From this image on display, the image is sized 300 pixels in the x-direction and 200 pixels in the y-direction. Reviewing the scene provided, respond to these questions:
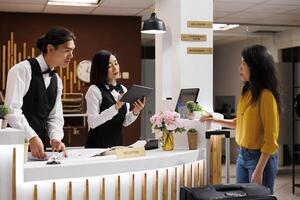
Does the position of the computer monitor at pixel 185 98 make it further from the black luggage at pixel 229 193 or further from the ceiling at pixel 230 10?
the ceiling at pixel 230 10

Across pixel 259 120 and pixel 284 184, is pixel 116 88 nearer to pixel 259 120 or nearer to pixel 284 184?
pixel 259 120

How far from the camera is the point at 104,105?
3707mm

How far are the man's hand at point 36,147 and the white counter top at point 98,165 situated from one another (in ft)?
0.23

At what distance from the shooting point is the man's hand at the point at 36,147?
9.05 ft

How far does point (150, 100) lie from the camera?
32.9ft

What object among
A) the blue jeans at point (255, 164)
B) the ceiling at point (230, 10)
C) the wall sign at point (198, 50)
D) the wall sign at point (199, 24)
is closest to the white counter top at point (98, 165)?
the blue jeans at point (255, 164)

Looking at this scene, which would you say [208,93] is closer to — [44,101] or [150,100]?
[44,101]

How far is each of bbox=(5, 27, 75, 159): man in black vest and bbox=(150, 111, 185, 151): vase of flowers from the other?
0.71 meters

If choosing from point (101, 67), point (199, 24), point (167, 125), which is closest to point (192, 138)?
point (167, 125)

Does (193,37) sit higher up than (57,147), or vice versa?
(193,37)

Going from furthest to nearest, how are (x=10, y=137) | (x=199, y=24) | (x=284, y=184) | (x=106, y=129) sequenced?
1. (x=284, y=184)
2. (x=199, y=24)
3. (x=106, y=129)
4. (x=10, y=137)

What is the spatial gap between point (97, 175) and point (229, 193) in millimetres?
786

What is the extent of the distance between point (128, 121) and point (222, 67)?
8.21 meters

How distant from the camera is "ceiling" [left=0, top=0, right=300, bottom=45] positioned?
696 centimetres
